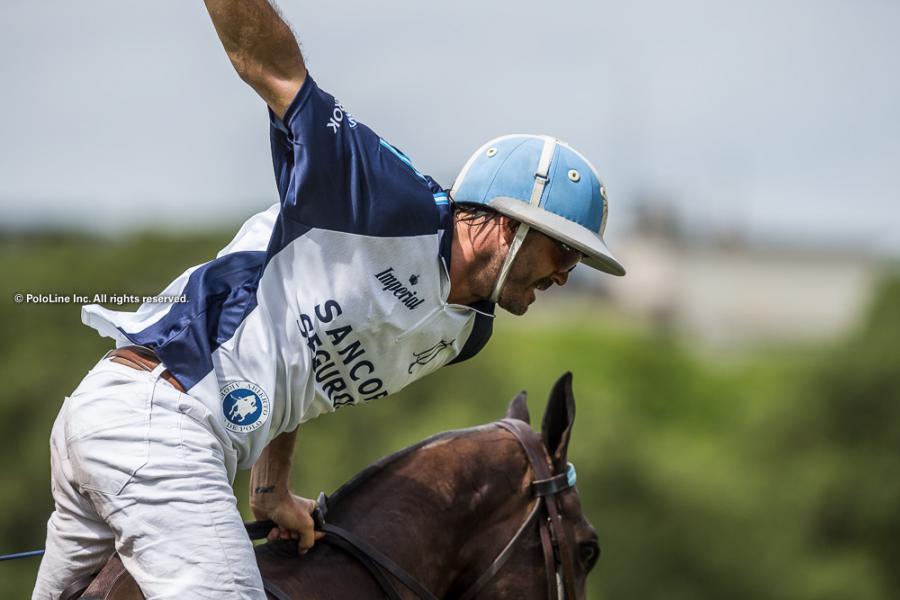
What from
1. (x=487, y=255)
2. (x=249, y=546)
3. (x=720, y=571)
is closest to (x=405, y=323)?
(x=487, y=255)

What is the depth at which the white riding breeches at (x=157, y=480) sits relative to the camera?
3658 millimetres

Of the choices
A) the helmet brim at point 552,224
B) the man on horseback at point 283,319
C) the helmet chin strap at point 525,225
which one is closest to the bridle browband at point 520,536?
the man on horseback at point 283,319

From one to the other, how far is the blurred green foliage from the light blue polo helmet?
73.3 feet

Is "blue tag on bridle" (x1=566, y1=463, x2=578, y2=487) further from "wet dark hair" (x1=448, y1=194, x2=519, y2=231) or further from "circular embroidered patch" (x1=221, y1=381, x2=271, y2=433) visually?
"circular embroidered patch" (x1=221, y1=381, x2=271, y2=433)

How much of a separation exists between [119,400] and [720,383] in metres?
63.5

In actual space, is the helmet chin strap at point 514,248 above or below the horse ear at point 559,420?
above

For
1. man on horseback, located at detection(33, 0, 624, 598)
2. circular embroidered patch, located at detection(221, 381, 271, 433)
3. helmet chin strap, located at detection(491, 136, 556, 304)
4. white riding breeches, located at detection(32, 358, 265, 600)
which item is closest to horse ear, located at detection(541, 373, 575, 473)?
man on horseback, located at detection(33, 0, 624, 598)

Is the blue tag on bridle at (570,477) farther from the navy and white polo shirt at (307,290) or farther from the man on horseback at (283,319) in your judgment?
the navy and white polo shirt at (307,290)

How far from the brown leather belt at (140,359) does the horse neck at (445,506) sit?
0.95m

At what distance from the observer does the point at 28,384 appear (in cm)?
3206

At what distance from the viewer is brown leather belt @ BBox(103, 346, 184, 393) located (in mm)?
3873

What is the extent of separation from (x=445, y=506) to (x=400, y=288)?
0.90 m

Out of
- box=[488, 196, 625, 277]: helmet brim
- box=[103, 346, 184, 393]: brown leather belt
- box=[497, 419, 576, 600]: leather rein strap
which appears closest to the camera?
box=[103, 346, 184, 393]: brown leather belt

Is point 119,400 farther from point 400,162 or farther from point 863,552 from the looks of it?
point 863,552
